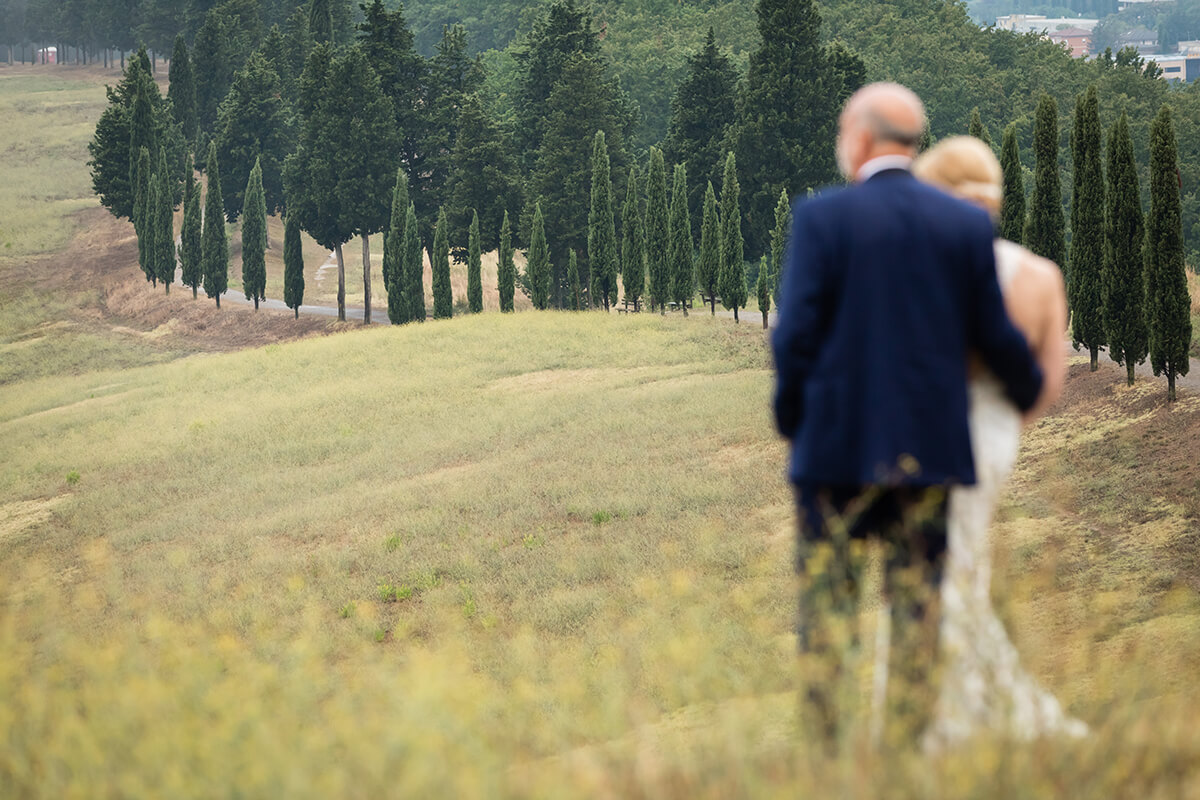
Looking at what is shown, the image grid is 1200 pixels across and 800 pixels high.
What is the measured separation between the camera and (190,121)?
71188 mm

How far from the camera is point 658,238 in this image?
4244 centimetres

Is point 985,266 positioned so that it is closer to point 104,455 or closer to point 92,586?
point 92,586

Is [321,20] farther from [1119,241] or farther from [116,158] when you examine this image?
[1119,241]

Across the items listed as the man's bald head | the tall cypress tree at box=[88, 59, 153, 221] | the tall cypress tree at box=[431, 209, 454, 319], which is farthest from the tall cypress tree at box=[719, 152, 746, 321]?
the tall cypress tree at box=[88, 59, 153, 221]

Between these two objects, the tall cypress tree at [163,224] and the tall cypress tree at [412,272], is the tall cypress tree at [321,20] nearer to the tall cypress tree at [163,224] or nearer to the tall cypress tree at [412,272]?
the tall cypress tree at [163,224]

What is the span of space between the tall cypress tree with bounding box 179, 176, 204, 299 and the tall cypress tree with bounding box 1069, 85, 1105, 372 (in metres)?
46.6

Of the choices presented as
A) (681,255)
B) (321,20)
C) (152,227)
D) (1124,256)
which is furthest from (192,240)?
(1124,256)

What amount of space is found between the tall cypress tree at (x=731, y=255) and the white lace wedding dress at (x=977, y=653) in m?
36.8

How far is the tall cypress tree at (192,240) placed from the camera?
191 feet

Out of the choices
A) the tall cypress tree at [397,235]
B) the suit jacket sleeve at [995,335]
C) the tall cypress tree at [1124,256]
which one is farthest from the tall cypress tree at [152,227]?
the suit jacket sleeve at [995,335]

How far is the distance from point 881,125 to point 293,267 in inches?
2004

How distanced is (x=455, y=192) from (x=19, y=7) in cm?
9445

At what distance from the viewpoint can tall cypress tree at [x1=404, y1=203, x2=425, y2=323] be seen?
48.4 m

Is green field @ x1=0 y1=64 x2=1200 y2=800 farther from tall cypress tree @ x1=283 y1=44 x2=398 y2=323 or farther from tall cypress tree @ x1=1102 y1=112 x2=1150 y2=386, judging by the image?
tall cypress tree @ x1=283 y1=44 x2=398 y2=323
